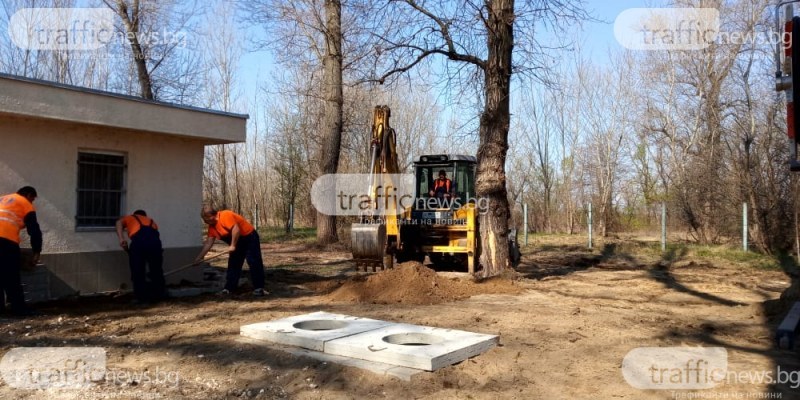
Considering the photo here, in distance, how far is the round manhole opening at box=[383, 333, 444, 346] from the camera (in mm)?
6406

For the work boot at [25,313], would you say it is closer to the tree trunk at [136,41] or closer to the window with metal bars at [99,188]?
the window with metal bars at [99,188]

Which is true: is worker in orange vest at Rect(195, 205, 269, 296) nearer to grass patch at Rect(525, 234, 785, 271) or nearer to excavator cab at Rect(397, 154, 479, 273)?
excavator cab at Rect(397, 154, 479, 273)

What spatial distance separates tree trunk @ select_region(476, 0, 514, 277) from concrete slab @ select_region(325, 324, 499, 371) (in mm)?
5466

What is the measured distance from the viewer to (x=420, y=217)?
13.5 metres

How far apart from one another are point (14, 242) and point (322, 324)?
4.30 m

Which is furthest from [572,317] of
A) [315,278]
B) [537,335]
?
[315,278]

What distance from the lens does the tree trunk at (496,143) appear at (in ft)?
39.2

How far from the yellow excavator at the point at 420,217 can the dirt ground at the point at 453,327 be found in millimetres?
682

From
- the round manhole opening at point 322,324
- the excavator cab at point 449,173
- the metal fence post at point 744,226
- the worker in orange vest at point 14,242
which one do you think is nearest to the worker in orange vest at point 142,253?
the worker in orange vest at point 14,242

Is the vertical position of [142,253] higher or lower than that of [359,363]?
higher

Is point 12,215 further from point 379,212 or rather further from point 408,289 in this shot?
point 379,212

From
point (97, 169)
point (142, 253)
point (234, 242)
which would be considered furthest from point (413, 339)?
point (97, 169)

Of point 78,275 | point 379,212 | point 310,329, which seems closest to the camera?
point 310,329

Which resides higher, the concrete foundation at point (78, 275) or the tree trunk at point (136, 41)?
the tree trunk at point (136, 41)
